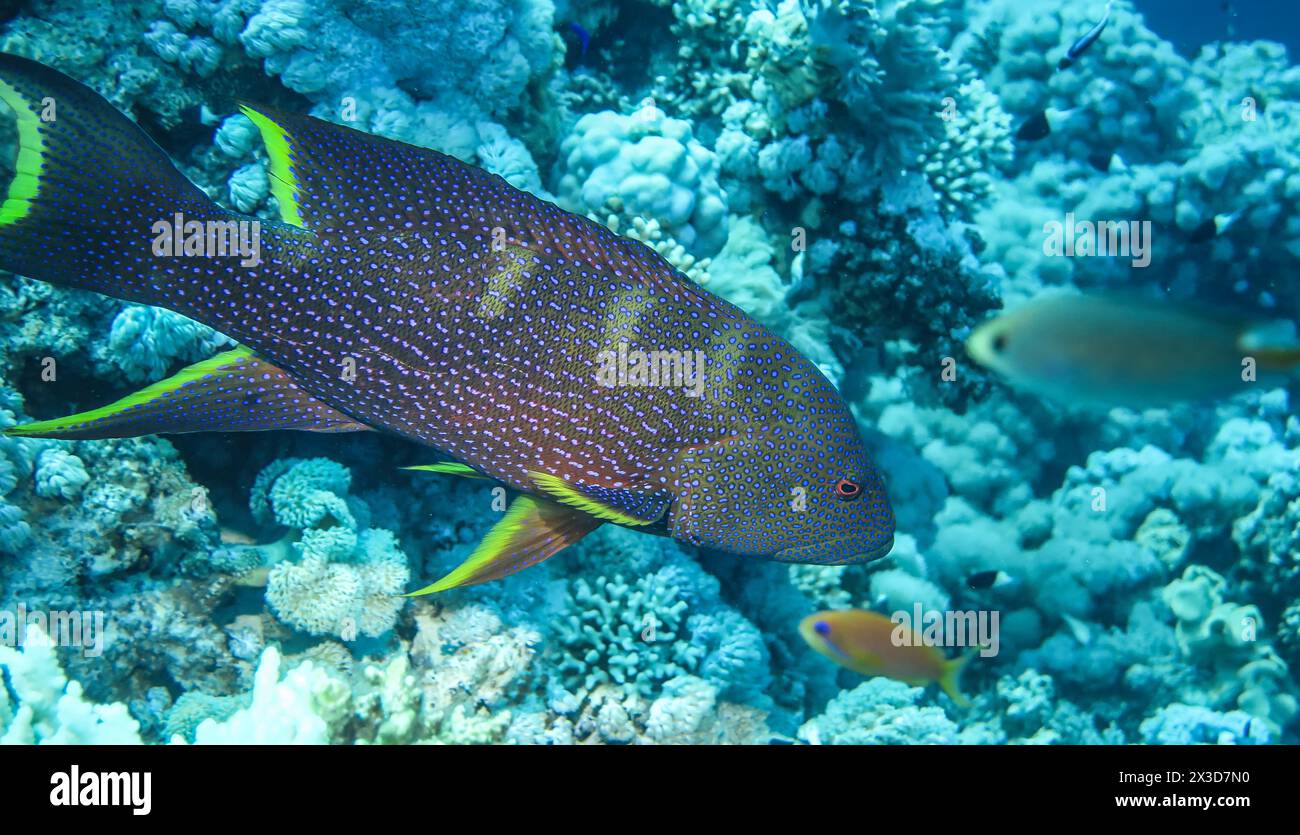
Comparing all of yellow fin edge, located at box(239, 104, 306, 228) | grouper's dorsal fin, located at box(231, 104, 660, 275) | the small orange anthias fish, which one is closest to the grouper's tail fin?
yellow fin edge, located at box(239, 104, 306, 228)

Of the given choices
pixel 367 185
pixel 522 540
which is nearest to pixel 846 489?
pixel 522 540

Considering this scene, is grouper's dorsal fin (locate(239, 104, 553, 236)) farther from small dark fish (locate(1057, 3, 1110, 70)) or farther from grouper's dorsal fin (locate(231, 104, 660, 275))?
small dark fish (locate(1057, 3, 1110, 70))

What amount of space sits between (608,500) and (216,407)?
72.5 inches

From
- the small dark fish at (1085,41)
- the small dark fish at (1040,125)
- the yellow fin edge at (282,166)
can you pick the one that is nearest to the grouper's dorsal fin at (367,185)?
the yellow fin edge at (282,166)

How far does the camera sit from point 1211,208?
26.1ft

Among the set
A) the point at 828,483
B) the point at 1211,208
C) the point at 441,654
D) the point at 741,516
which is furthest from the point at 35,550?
the point at 1211,208

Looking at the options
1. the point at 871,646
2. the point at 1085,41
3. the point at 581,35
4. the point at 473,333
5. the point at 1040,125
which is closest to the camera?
the point at 473,333

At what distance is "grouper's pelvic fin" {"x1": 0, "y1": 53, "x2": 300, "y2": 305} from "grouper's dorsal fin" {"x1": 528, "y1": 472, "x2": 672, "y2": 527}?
1568mm

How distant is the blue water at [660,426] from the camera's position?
3.12 metres

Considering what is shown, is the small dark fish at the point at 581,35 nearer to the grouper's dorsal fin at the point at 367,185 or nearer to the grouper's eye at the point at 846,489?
the grouper's dorsal fin at the point at 367,185

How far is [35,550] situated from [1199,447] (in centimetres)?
1026

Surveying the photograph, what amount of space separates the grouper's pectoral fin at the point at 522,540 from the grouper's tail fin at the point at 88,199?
166 centimetres

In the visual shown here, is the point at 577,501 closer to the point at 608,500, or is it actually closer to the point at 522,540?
the point at 608,500

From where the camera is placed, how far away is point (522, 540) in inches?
130
